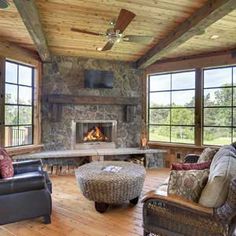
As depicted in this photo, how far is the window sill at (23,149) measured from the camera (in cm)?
491

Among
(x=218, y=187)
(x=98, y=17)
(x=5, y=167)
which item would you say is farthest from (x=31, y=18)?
(x=218, y=187)

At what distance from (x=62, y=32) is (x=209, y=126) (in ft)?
12.2

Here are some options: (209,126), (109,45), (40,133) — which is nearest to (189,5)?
(109,45)

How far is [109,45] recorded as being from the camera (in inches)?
157

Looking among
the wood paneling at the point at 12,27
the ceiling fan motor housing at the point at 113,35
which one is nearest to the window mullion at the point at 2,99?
the wood paneling at the point at 12,27

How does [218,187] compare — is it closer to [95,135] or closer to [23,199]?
[23,199]

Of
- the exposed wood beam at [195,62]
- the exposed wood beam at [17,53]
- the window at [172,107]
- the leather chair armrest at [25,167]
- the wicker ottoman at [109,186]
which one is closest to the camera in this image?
the wicker ottoman at [109,186]

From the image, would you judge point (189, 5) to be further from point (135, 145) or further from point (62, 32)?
point (135, 145)

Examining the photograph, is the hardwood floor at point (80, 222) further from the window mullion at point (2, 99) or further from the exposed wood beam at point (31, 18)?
the exposed wood beam at point (31, 18)

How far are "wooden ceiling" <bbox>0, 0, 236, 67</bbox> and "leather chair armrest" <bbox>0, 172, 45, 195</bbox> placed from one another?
2.01 m

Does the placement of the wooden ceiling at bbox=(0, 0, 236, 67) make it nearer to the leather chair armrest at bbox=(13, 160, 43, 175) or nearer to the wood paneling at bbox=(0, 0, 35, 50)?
the wood paneling at bbox=(0, 0, 35, 50)

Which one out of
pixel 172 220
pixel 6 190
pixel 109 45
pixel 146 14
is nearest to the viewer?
pixel 172 220

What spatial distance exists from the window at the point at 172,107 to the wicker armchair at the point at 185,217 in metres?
3.71

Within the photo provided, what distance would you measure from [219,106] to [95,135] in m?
2.98
